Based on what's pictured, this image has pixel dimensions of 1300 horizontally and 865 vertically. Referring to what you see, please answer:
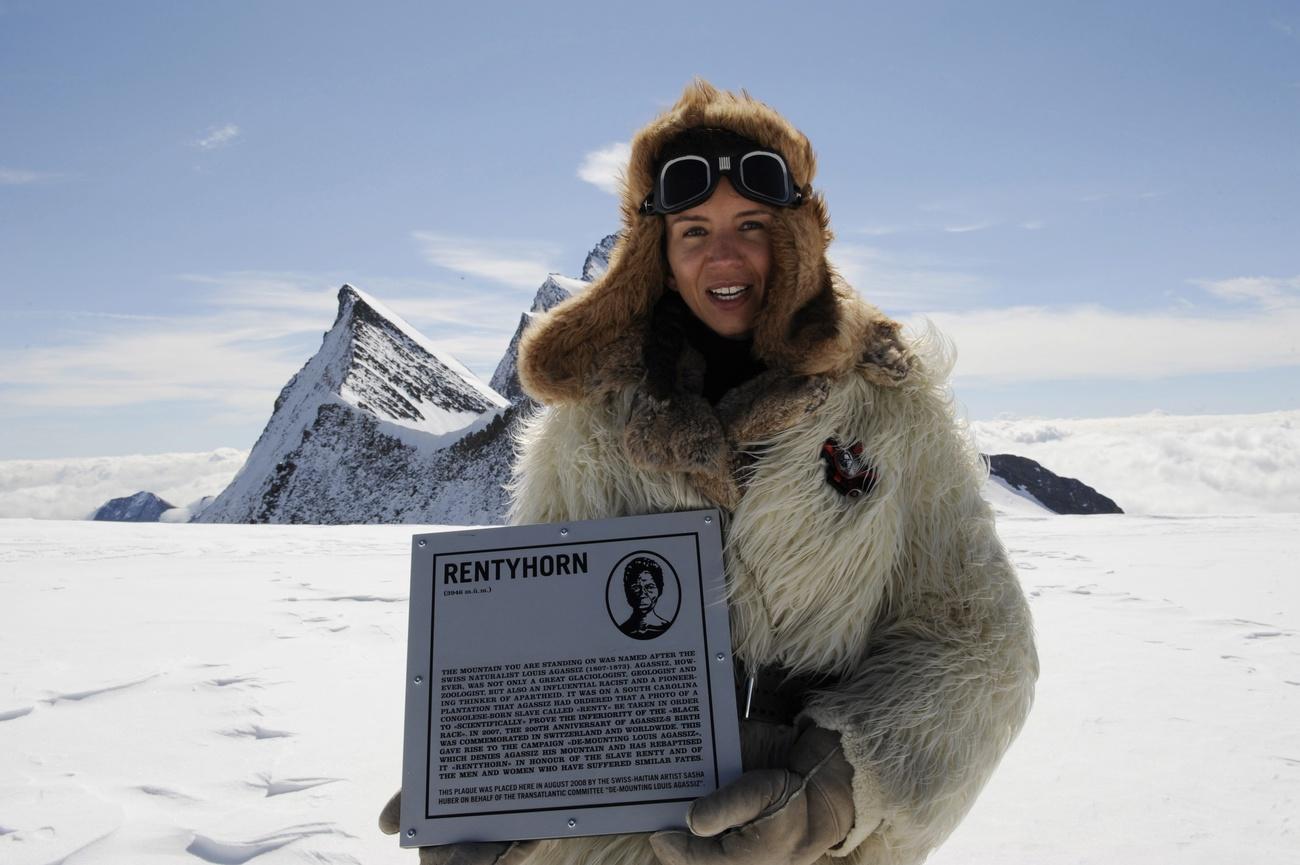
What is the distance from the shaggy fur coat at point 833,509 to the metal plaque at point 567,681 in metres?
0.15

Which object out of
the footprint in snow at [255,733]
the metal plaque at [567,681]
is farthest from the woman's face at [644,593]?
the footprint in snow at [255,733]

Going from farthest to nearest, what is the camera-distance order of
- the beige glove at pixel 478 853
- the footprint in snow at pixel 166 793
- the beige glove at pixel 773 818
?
the footprint in snow at pixel 166 793 → the beige glove at pixel 478 853 → the beige glove at pixel 773 818

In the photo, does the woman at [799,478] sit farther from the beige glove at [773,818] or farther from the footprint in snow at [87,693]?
the footprint in snow at [87,693]

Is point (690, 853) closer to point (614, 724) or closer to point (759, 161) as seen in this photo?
point (614, 724)

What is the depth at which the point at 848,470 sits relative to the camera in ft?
5.17

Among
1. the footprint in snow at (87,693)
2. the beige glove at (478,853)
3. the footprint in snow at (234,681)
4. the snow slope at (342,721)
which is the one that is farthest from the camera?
the footprint in snow at (234,681)

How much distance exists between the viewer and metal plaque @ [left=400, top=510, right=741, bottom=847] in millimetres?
1391

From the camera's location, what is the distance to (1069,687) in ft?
13.0

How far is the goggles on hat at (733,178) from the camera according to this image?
1633 millimetres

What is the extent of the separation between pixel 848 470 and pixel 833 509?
3.2 inches

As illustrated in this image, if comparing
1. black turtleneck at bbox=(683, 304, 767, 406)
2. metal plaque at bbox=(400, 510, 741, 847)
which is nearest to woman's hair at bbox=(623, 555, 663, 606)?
metal plaque at bbox=(400, 510, 741, 847)

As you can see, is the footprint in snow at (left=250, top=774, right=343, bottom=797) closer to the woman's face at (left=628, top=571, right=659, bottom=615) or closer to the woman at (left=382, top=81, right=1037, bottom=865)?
the woman at (left=382, top=81, right=1037, bottom=865)

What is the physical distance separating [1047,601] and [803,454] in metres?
5.24

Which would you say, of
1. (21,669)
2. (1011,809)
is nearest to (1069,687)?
(1011,809)
